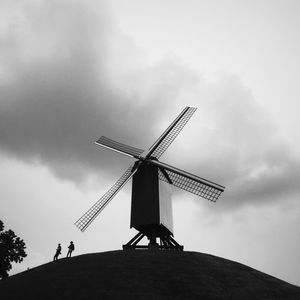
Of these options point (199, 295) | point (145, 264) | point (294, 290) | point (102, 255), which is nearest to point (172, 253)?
point (145, 264)

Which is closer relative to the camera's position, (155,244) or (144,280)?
(144,280)

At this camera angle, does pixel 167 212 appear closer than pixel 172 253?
No

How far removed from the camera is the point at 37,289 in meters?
18.4

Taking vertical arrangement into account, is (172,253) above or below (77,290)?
above

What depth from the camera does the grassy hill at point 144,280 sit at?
17.2 m

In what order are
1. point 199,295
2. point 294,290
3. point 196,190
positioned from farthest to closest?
point 196,190
point 294,290
point 199,295

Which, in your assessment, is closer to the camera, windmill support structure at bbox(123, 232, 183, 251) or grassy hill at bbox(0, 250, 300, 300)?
grassy hill at bbox(0, 250, 300, 300)

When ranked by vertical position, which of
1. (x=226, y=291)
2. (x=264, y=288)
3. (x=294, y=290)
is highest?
(x=294, y=290)

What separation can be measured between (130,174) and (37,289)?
12414mm

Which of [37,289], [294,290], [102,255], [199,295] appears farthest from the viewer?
[102,255]

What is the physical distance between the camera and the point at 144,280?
18.5 m

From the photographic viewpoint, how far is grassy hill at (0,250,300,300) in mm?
17188

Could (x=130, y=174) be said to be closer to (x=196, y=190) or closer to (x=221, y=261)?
(x=196, y=190)

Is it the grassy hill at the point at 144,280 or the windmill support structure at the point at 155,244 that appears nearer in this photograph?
the grassy hill at the point at 144,280
